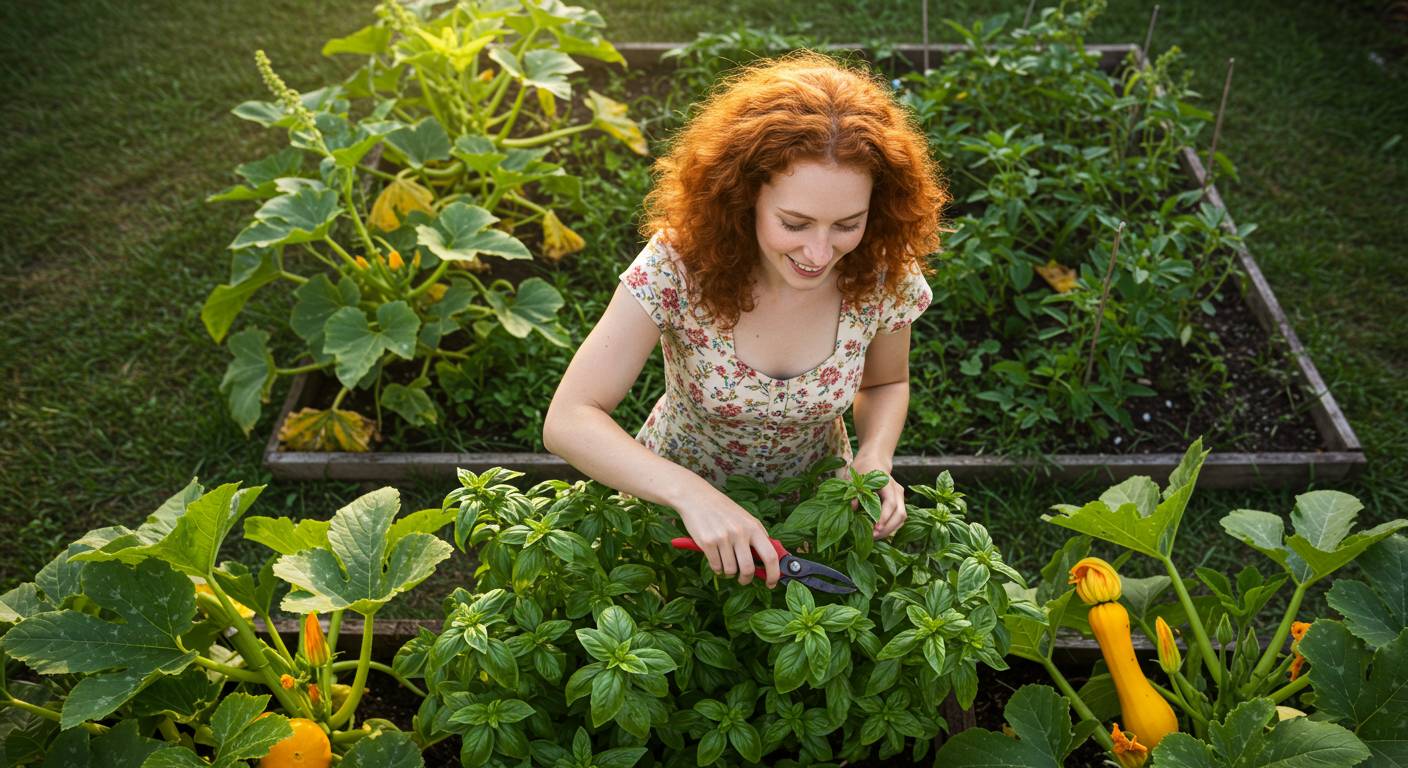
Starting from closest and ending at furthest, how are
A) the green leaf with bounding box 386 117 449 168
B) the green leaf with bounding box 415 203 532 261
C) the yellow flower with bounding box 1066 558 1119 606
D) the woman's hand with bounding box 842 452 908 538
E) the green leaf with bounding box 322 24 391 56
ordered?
the woman's hand with bounding box 842 452 908 538 < the yellow flower with bounding box 1066 558 1119 606 < the green leaf with bounding box 415 203 532 261 < the green leaf with bounding box 386 117 449 168 < the green leaf with bounding box 322 24 391 56

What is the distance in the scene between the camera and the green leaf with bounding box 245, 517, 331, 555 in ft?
5.80

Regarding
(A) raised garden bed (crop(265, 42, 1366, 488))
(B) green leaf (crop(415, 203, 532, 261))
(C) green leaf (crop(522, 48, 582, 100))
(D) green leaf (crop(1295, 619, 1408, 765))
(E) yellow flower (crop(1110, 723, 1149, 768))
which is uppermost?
(C) green leaf (crop(522, 48, 582, 100))

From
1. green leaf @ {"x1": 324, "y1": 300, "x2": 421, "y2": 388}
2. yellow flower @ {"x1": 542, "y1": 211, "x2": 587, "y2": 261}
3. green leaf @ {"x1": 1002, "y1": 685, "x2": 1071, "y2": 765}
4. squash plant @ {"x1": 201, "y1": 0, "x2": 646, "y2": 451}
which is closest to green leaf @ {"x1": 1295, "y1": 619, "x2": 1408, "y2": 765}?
green leaf @ {"x1": 1002, "y1": 685, "x2": 1071, "y2": 765}

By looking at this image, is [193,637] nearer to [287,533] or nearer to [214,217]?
[287,533]

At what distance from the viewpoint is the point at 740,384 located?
6.10ft

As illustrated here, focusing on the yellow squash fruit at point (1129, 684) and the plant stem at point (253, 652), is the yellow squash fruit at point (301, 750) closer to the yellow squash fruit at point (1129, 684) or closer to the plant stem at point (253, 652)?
the plant stem at point (253, 652)

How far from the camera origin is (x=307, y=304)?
9.39 feet

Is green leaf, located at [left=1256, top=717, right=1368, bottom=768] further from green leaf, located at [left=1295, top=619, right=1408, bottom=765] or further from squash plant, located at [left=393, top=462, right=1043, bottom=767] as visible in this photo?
squash plant, located at [left=393, top=462, right=1043, bottom=767]

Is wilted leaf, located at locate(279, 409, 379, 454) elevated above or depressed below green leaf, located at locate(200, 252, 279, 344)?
below

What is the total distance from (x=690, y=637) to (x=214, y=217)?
2.79 metres

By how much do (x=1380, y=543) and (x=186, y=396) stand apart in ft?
9.53

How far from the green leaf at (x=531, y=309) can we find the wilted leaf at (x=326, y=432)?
18.4 inches

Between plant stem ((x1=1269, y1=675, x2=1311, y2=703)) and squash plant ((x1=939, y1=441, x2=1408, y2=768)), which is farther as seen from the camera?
plant stem ((x1=1269, y1=675, x2=1311, y2=703))

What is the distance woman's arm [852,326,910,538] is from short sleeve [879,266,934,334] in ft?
0.12
